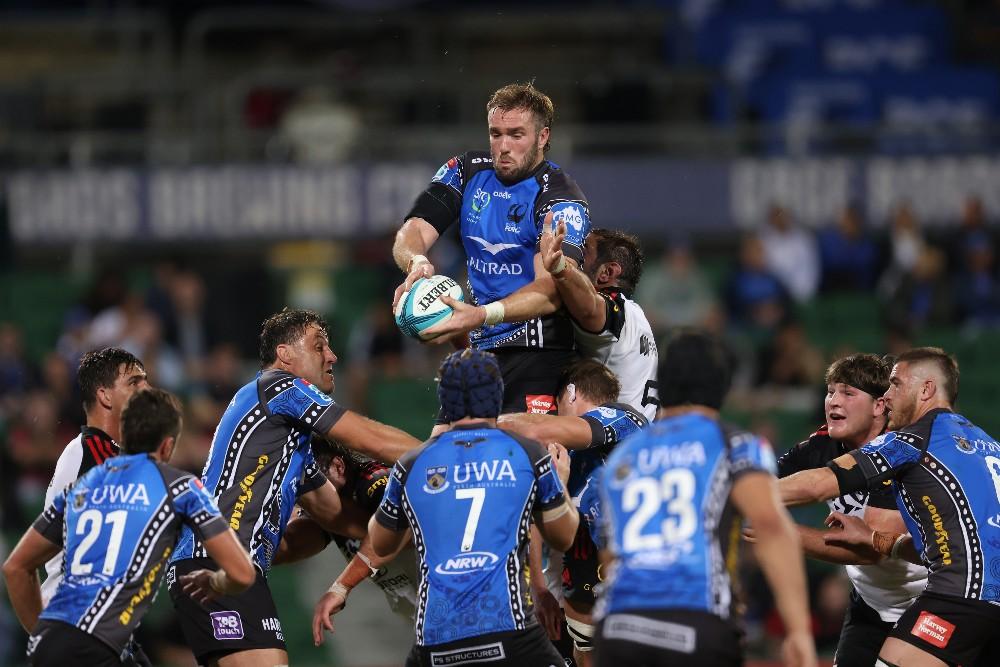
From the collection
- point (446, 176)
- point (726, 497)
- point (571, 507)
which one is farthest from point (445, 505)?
point (446, 176)

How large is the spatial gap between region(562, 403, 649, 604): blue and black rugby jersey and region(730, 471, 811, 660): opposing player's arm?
2272 millimetres

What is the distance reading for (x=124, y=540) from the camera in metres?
7.17

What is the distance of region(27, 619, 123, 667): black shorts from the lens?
23.6 feet

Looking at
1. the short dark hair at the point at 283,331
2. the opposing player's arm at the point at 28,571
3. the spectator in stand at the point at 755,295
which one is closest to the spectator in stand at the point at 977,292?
the spectator in stand at the point at 755,295

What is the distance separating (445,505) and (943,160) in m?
13.0

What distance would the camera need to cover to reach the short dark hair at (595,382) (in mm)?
8922

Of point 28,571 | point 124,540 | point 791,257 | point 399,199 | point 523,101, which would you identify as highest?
point 523,101

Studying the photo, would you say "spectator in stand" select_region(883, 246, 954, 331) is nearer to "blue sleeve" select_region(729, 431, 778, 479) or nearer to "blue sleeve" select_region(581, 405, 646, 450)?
"blue sleeve" select_region(581, 405, 646, 450)

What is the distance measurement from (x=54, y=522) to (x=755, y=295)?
1084 centimetres

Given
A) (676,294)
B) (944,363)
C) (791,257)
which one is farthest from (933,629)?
(791,257)

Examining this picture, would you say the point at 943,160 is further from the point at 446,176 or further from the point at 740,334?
the point at 446,176

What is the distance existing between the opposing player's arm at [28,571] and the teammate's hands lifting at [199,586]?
665 mm

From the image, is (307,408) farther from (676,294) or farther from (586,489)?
(676,294)

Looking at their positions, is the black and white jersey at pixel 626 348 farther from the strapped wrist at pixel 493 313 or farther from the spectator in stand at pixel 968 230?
the spectator in stand at pixel 968 230
